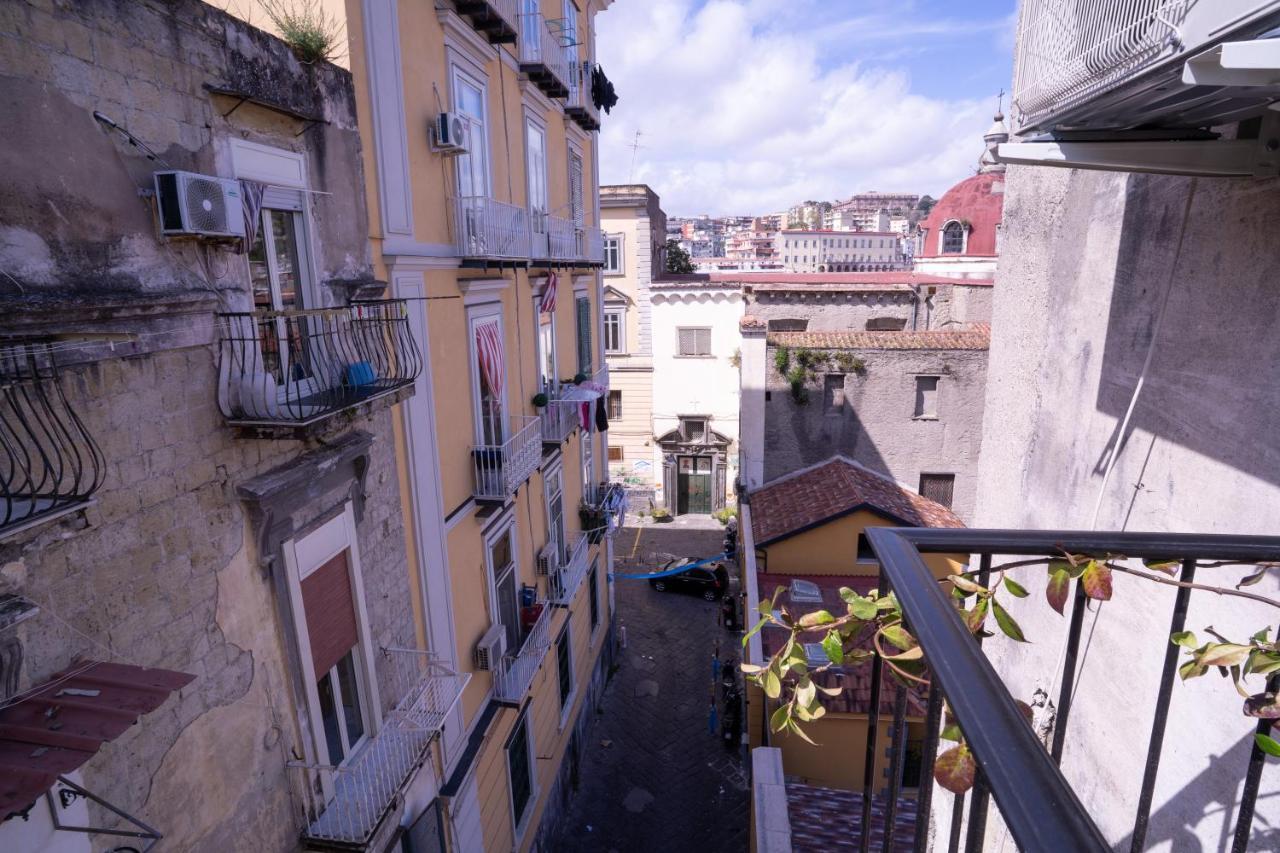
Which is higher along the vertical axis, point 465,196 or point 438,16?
point 438,16

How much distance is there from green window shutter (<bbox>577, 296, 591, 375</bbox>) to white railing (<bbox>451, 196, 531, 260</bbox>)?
15.1ft

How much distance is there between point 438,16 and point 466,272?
259 centimetres

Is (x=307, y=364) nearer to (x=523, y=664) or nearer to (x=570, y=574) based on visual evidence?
(x=523, y=664)

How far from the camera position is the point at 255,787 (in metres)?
4.70

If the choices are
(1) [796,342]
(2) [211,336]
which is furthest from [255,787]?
(1) [796,342]

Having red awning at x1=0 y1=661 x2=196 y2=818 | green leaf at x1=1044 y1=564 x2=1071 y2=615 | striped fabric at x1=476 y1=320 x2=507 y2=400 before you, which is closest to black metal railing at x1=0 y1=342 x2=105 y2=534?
red awning at x1=0 y1=661 x2=196 y2=818

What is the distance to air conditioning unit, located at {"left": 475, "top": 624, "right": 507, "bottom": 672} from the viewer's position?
345 inches

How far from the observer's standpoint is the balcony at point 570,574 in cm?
1166

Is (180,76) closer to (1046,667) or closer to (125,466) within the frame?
(125,466)

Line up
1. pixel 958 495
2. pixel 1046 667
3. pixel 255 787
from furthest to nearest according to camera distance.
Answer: pixel 958 495 < pixel 1046 667 < pixel 255 787

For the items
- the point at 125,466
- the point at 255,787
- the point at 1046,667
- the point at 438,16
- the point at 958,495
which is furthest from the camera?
the point at 958,495

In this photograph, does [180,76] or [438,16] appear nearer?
[180,76]

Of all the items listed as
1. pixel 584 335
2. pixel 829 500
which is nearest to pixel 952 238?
pixel 829 500

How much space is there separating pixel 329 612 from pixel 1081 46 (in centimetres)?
577
